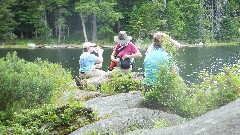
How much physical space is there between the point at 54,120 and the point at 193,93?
2.23 meters

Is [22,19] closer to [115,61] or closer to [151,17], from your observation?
[151,17]

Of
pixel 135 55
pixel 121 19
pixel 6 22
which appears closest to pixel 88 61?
pixel 135 55

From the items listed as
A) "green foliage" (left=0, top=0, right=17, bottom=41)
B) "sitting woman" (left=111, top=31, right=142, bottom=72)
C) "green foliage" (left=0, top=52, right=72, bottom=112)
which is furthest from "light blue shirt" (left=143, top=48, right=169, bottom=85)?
"green foliage" (left=0, top=0, right=17, bottom=41)

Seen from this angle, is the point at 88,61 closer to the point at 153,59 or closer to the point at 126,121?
the point at 153,59

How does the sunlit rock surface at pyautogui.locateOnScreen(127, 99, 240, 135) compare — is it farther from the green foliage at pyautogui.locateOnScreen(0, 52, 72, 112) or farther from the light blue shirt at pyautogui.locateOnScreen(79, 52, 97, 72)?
the light blue shirt at pyautogui.locateOnScreen(79, 52, 97, 72)

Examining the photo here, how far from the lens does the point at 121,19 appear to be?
61125 millimetres

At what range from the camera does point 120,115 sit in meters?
6.14

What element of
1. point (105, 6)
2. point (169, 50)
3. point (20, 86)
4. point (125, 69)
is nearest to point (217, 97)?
point (169, 50)

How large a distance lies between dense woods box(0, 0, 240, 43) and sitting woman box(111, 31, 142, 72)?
41091mm

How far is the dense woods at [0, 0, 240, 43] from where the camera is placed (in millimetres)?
→ 55147

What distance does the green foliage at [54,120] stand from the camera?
6.37 m

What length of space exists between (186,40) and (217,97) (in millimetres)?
51170

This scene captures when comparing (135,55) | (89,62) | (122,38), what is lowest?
(89,62)

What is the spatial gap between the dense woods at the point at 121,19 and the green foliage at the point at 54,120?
46799 millimetres
